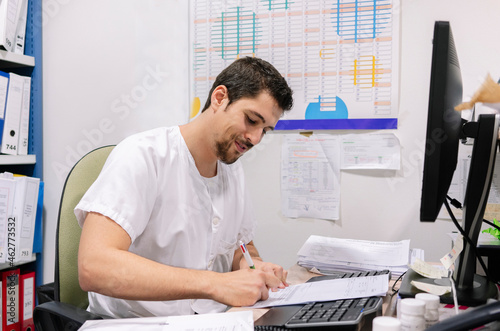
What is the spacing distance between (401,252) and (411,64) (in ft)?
2.34

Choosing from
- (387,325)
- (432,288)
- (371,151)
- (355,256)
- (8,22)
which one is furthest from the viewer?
(8,22)

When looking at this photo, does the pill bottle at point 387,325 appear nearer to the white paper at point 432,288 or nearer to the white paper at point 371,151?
the white paper at point 432,288

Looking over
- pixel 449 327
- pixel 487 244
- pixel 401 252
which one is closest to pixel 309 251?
pixel 401 252

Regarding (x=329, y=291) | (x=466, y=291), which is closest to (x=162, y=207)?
(x=329, y=291)

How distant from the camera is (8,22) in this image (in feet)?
5.82

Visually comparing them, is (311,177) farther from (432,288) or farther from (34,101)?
(34,101)

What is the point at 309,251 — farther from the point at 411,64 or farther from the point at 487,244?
the point at 411,64

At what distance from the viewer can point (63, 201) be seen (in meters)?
1.14

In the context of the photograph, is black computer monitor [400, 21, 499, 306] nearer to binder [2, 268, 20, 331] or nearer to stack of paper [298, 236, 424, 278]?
stack of paper [298, 236, 424, 278]

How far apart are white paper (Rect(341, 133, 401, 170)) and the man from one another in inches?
21.1

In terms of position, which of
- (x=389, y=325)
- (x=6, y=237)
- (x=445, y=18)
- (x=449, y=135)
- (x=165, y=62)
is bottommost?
(x=6, y=237)

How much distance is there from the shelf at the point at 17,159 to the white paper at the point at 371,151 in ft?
4.39

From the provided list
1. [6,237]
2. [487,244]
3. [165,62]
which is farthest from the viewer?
[165,62]

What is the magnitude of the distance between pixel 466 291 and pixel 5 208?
1.60 metres
